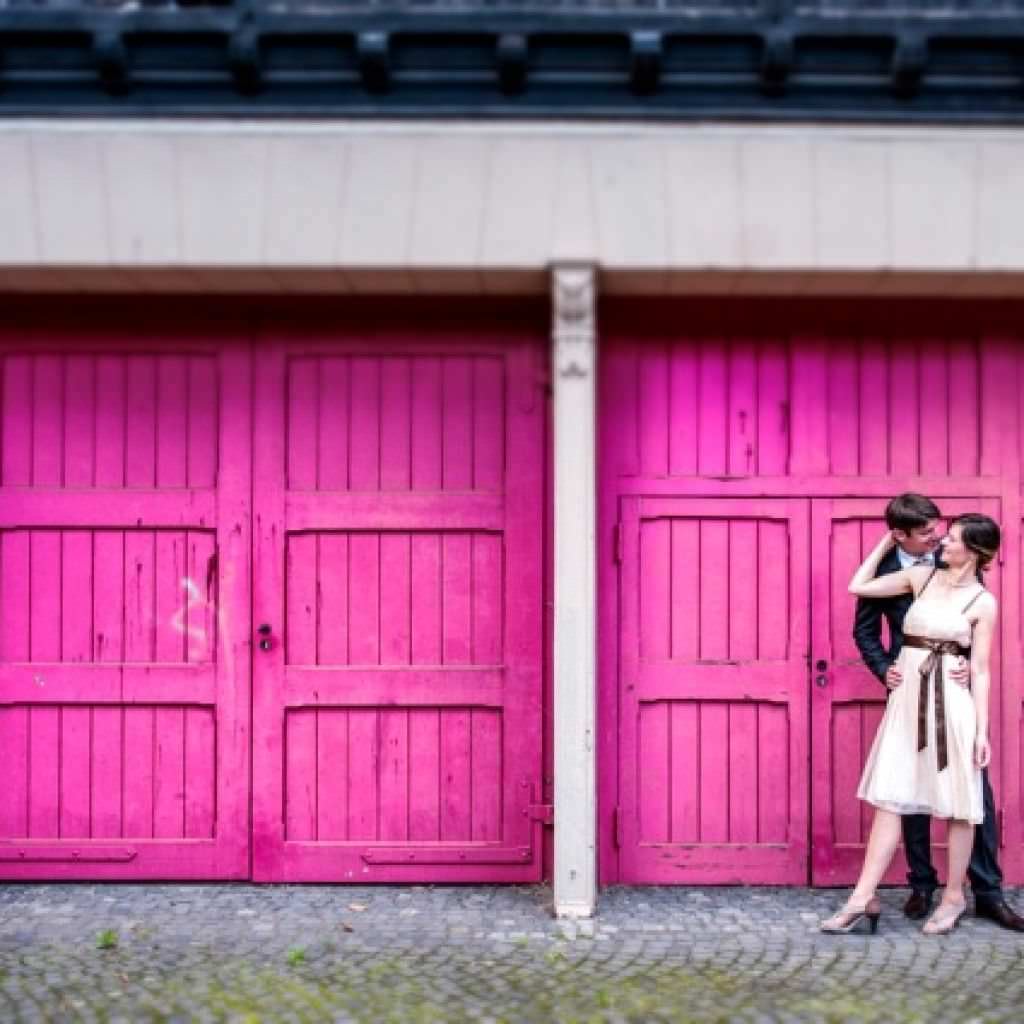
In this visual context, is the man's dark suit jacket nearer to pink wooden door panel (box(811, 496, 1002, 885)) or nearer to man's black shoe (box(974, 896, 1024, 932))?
pink wooden door panel (box(811, 496, 1002, 885))

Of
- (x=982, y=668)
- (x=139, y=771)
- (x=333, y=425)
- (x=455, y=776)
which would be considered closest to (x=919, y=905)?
(x=982, y=668)

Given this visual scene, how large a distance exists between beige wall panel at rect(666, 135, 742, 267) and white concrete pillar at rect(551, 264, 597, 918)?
427 mm

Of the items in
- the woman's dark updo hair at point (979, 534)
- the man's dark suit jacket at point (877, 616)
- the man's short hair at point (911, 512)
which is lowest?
the man's dark suit jacket at point (877, 616)

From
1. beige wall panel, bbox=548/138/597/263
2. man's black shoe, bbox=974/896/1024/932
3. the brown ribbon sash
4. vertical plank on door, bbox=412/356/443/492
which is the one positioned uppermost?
beige wall panel, bbox=548/138/597/263

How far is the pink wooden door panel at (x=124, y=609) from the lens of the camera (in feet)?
17.8

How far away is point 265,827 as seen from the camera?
5391mm

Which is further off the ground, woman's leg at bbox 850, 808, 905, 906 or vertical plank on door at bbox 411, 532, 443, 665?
vertical plank on door at bbox 411, 532, 443, 665

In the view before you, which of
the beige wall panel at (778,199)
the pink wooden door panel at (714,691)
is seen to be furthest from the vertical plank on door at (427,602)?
the beige wall panel at (778,199)

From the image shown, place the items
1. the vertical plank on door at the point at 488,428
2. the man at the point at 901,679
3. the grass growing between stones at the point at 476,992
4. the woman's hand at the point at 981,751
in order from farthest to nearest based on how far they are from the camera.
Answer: the vertical plank on door at the point at 488,428 → the man at the point at 901,679 → the woman's hand at the point at 981,751 → the grass growing between stones at the point at 476,992

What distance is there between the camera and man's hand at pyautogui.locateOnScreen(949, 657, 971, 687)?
4.67 m

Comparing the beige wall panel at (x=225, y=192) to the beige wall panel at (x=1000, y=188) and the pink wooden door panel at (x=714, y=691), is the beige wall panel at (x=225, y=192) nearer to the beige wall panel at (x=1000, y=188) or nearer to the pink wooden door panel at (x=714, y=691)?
the pink wooden door panel at (x=714, y=691)

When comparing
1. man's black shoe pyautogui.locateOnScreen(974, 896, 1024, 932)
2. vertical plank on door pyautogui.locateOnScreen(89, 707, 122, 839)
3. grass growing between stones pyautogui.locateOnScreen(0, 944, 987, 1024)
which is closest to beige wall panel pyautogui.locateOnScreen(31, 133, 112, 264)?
vertical plank on door pyautogui.locateOnScreen(89, 707, 122, 839)

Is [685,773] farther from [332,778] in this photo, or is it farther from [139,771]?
[139,771]

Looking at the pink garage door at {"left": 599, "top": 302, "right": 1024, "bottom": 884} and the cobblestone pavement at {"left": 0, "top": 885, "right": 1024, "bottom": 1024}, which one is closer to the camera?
the cobblestone pavement at {"left": 0, "top": 885, "right": 1024, "bottom": 1024}
